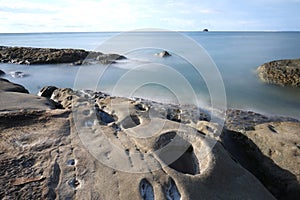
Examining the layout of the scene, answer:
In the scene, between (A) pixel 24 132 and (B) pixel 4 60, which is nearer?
(A) pixel 24 132

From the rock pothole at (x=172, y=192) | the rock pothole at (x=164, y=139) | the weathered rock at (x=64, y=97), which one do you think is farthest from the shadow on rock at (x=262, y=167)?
the weathered rock at (x=64, y=97)

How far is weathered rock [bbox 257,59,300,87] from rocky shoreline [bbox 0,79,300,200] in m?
7.66

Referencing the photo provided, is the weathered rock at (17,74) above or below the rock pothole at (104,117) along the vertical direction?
below

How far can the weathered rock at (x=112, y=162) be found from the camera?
3.23 meters

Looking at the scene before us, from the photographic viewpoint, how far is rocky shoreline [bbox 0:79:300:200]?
129 inches

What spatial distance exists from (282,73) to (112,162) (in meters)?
11.7

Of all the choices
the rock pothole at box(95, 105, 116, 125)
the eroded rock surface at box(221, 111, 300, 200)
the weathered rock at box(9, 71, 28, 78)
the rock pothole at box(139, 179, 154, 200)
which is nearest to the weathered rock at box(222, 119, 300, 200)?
the eroded rock surface at box(221, 111, 300, 200)

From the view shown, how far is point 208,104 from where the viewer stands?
9016 millimetres

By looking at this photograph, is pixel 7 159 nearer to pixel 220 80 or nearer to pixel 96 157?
pixel 96 157

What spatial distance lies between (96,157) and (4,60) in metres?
19.7

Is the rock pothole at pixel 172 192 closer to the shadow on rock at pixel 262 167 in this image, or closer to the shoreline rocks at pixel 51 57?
the shadow on rock at pixel 262 167

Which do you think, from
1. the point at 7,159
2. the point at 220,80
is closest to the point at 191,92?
the point at 220,80

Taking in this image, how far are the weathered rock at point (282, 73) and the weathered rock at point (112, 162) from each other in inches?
375

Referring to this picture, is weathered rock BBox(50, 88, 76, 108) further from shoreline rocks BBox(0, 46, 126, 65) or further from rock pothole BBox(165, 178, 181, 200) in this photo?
shoreline rocks BBox(0, 46, 126, 65)
